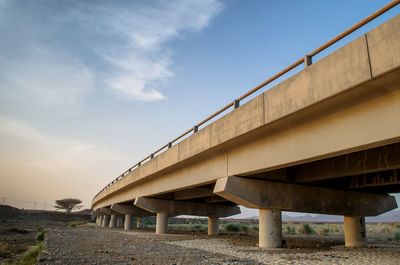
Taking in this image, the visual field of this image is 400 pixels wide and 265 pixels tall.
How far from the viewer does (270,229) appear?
13.0 metres

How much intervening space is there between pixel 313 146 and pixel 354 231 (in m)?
8.82

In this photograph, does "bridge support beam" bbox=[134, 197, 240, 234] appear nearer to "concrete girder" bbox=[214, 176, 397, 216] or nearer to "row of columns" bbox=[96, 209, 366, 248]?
"row of columns" bbox=[96, 209, 366, 248]

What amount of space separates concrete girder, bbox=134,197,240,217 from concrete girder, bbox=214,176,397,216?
46.6 ft

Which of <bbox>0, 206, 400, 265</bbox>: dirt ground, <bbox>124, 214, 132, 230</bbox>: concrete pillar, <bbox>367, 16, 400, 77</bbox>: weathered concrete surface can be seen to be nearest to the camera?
<bbox>367, 16, 400, 77</bbox>: weathered concrete surface

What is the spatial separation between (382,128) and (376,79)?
1140mm

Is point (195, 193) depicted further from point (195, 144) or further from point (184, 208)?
point (195, 144)

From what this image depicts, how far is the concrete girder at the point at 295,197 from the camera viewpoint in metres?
13.1

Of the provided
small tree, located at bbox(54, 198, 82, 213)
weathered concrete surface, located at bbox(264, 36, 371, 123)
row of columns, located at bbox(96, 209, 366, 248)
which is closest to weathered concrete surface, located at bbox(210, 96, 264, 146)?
weathered concrete surface, located at bbox(264, 36, 371, 123)

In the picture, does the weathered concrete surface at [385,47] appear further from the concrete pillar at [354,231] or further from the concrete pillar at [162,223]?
the concrete pillar at [162,223]

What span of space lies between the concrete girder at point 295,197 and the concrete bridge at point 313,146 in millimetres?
41

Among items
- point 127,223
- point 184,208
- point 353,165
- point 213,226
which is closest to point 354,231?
point 353,165

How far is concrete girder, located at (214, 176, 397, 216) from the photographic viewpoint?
13109mm

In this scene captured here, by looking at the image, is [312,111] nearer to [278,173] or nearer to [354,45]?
[354,45]

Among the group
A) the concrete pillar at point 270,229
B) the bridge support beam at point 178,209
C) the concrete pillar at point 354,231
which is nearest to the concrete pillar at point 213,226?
the bridge support beam at point 178,209
